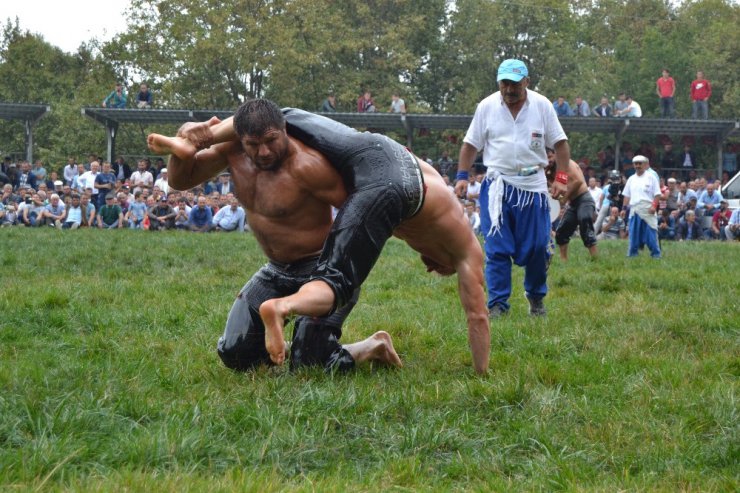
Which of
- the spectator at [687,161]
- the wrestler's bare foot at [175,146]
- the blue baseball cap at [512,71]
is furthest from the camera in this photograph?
the spectator at [687,161]

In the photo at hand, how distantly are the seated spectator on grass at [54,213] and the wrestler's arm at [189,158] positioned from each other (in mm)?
16633

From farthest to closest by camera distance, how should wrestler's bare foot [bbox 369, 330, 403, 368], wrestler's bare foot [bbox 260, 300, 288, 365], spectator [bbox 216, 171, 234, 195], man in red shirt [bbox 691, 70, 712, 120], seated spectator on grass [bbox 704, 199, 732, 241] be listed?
man in red shirt [bbox 691, 70, 712, 120] < spectator [bbox 216, 171, 234, 195] < seated spectator on grass [bbox 704, 199, 732, 241] < wrestler's bare foot [bbox 369, 330, 403, 368] < wrestler's bare foot [bbox 260, 300, 288, 365]

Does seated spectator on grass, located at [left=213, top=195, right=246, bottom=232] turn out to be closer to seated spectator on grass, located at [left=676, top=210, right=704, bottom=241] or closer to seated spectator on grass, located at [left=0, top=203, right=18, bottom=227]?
seated spectator on grass, located at [left=0, top=203, right=18, bottom=227]

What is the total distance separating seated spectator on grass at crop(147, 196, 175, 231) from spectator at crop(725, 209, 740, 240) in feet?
39.2

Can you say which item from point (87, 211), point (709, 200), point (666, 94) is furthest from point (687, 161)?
point (87, 211)

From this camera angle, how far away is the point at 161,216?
20.8m

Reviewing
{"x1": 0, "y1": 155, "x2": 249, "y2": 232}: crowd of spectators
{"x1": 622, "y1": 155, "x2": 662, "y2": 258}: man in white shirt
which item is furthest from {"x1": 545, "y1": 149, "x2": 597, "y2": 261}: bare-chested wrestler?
{"x1": 0, "y1": 155, "x2": 249, "y2": 232}: crowd of spectators

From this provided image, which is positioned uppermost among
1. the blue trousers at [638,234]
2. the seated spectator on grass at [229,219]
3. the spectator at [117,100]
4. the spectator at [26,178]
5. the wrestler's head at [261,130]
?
the spectator at [117,100]

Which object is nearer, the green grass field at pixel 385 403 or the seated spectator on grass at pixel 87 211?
the green grass field at pixel 385 403

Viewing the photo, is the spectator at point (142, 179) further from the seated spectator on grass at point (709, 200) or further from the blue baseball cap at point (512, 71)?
the blue baseball cap at point (512, 71)

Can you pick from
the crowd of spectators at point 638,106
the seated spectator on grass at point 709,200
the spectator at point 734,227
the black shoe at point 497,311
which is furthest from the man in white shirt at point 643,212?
the crowd of spectators at point 638,106

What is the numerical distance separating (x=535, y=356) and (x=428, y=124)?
24.2 m

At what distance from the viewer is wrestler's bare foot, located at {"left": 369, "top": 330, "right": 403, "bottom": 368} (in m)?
5.36

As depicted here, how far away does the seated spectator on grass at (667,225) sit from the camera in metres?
21.3
